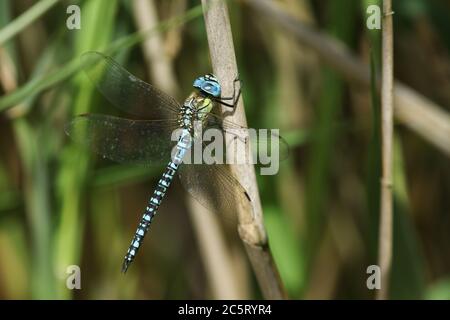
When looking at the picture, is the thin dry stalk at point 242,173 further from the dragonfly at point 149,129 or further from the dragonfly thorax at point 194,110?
the dragonfly thorax at point 194,110

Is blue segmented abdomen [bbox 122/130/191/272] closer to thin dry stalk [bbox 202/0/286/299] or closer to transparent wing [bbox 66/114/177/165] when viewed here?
transparent wing [bbox 66/114/177/165]

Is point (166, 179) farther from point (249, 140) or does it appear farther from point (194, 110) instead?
point (249, 140)

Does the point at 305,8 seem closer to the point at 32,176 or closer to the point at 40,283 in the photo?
the point at 32,176

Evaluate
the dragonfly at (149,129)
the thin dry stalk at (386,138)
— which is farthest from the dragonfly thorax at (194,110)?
the thin dry stalk at (386,138)

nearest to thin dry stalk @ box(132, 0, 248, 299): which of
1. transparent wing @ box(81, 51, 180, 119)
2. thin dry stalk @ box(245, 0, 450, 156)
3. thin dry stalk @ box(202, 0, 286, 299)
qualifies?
transparent wing @ box(81, 51, 180, 119)

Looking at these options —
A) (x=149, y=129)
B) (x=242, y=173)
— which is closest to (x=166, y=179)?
(x=149, y=129)
